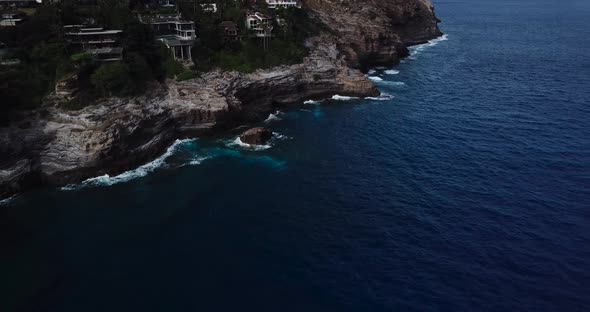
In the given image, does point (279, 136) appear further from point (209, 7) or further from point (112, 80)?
point (209, 7)

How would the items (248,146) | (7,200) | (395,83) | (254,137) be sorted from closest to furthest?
1. (7,200)
2. (248,146)
3. (254,137)
4. (395,83)

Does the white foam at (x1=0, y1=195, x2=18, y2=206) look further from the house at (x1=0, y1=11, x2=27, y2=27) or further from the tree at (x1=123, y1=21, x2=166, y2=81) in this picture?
the house at (x1=0, y1=11, x2=27, y2=27)

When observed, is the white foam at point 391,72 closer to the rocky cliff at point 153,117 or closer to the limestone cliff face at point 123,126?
the rocky cliff at point 153,117

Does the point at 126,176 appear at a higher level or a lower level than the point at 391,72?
lower

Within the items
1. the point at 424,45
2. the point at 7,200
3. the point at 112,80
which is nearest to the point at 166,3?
the point at 112,80

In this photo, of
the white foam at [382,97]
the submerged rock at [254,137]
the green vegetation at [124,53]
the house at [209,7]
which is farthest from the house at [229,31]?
the white foam at [382,97]

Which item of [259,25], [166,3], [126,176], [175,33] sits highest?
[166,3]

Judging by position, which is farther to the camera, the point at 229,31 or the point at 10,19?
the point at 229,31
